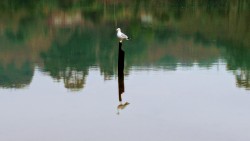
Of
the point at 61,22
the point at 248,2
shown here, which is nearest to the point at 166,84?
the point at 61,22

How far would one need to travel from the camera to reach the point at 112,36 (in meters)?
58.6

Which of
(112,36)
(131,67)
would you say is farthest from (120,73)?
(112,36)

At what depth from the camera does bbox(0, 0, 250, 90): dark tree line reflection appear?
133 feet

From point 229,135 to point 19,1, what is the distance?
67.8m

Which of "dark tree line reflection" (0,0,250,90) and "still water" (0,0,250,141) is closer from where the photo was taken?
"still water" (0,0,250,141)

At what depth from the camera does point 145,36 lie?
5812cm

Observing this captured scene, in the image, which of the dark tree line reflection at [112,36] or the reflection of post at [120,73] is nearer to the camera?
the reflection of post at [120,73]

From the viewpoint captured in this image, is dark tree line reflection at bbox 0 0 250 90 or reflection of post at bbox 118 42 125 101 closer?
reflection of post at bbox 118 42 125 101

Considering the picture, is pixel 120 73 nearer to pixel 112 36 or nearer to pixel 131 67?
pixel 131 67

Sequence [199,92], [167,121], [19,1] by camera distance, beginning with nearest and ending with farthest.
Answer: [167,121]
[199,92]
[19,1]

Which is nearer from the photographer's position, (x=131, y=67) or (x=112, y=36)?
(x=131, y=67)

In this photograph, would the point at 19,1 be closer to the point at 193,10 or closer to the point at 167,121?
the point at 193,10

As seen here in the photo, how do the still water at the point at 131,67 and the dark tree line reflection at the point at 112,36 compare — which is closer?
the still water at the point at 131,67

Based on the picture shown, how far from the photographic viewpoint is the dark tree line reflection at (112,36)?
4053cm
